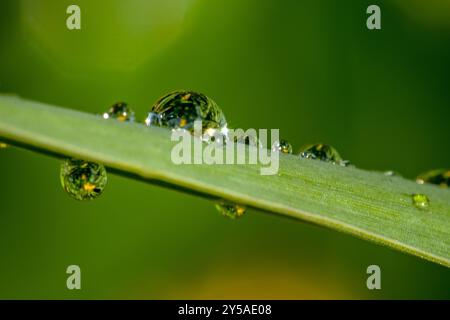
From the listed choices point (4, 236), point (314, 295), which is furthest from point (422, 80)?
point (4, 236)

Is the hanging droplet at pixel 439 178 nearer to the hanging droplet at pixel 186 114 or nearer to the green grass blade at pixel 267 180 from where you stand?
the green grass blade at pixel 267 180

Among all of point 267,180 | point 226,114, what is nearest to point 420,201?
point 267,180

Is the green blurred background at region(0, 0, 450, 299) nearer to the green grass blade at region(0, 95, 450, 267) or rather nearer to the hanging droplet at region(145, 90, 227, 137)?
the hanging droplet at region(145, 90, 227, 137)

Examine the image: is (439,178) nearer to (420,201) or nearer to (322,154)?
(322,154)

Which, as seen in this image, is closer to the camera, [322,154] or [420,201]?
[420,201]

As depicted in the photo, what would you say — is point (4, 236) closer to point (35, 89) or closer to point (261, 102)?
point (35, 89)

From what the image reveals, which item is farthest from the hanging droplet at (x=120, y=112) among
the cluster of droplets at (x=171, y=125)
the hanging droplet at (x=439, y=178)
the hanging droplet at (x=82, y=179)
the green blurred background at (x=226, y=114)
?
A: the green blurred background at (x=226, y=114)
